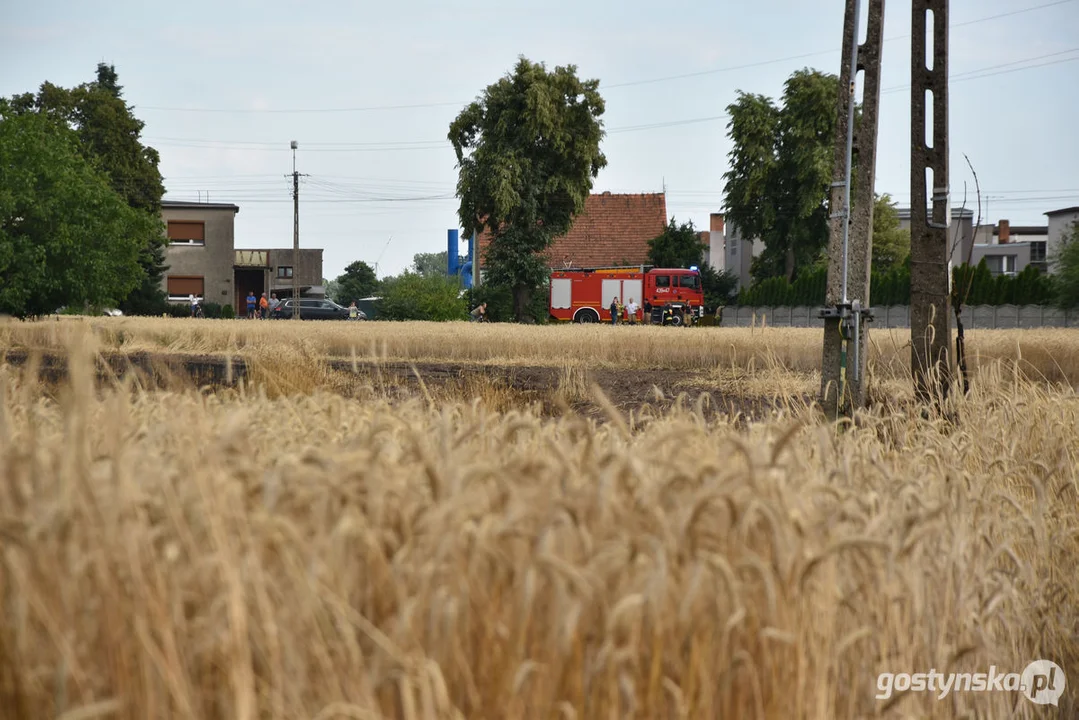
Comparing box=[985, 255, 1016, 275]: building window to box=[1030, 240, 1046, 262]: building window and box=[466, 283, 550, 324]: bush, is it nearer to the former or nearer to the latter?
box=[1030, 240, 1046, 262]: building window

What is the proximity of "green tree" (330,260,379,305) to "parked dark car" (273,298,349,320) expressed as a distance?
27274 mm

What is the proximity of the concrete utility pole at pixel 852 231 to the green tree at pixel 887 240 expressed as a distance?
5249 centimetres

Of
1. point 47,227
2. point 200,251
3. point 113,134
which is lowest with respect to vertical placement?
point 47,227

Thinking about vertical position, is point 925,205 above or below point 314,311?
above


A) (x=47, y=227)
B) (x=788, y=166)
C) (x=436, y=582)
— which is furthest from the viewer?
(x=788, y=166)

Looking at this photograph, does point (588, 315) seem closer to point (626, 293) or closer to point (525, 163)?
point (626, 293)

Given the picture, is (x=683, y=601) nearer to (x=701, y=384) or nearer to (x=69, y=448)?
(x=69, y=448)

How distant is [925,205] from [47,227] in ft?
74.9

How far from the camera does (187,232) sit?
2773 inches

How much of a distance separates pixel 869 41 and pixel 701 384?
22.4ft

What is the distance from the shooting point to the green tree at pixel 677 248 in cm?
5756

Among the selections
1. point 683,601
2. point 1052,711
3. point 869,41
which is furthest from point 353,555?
point 869,41

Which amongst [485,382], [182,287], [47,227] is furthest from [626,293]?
[485,382]

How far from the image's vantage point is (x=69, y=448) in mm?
1928
